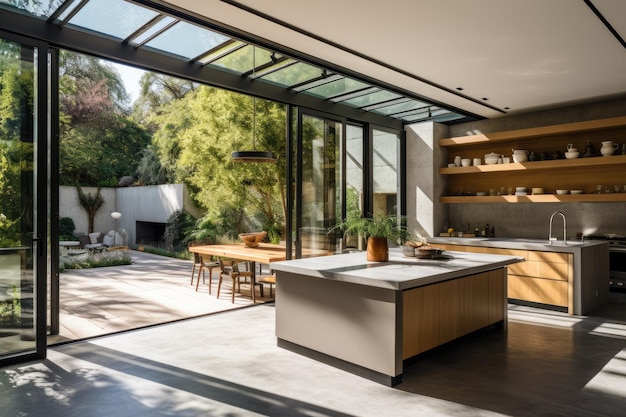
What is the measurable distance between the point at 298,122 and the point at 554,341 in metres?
4.37

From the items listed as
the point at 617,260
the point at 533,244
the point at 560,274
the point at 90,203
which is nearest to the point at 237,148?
the point at 533,244

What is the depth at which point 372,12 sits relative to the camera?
369cm

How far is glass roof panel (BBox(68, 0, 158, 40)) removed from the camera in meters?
4.16

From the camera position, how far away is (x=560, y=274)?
5906mm

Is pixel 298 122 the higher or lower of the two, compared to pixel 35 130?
higher

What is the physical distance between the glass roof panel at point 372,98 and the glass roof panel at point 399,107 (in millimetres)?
418

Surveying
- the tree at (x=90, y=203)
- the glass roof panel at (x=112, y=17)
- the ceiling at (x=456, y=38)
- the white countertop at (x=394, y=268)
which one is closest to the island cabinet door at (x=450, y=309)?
the white countertop at (x=394, y=268)

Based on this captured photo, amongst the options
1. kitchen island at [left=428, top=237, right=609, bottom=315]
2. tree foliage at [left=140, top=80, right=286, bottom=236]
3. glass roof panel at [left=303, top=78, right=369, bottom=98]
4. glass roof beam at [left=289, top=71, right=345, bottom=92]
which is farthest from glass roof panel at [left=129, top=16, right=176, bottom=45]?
kitchen island at [left=428, top=237, right=609, bottom=315]

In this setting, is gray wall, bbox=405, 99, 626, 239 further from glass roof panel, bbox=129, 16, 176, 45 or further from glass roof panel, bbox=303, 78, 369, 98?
glass roof panel, bbox=129, 16, 176, 45

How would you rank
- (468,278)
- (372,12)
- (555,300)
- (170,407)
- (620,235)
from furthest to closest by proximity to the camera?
(620,235)
(555,300)
(468,278)
(372,12)
(170,407)

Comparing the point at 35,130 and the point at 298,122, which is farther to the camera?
the point at 298,122

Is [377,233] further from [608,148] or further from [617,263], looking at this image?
[617,263]

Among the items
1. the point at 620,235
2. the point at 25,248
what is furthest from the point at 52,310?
the point at 620,235

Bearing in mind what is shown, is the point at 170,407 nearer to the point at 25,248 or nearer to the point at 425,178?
the point at 25,248
